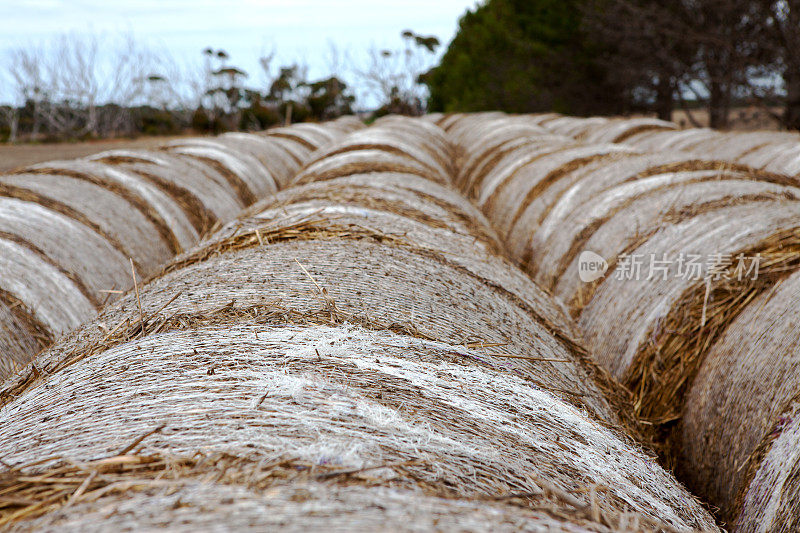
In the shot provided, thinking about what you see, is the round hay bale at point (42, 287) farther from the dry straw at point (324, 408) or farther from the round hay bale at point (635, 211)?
the round hay bale at point (635, 211)

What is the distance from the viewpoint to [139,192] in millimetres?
4605

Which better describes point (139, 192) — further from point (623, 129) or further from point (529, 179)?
point (623, 129)

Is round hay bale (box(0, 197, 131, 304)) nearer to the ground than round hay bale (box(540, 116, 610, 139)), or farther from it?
nearer to the ground

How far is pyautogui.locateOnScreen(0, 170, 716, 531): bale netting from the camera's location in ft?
3.49

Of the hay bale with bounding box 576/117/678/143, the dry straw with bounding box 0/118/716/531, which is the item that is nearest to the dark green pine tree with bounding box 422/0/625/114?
the hay bale with bounding box 576/117/678/143

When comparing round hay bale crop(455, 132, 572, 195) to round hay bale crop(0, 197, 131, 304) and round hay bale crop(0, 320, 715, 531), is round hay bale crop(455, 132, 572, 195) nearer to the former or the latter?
round hay bale crop(0, 197, 131, 304)

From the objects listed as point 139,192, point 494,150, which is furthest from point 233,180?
point 494,150

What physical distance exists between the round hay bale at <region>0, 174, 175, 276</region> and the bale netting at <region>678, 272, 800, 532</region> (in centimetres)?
308

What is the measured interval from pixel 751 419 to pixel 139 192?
14.1ft

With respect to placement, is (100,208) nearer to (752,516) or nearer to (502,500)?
(502,500)

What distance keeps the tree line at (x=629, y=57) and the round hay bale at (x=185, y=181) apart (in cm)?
1319

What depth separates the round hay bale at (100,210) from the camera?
3.74m

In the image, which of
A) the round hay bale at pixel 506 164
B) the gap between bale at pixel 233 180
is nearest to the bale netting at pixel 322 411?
the round hay bale at pixel 506 164

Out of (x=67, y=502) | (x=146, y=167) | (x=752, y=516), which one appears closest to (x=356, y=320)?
(x=67, y=502)
